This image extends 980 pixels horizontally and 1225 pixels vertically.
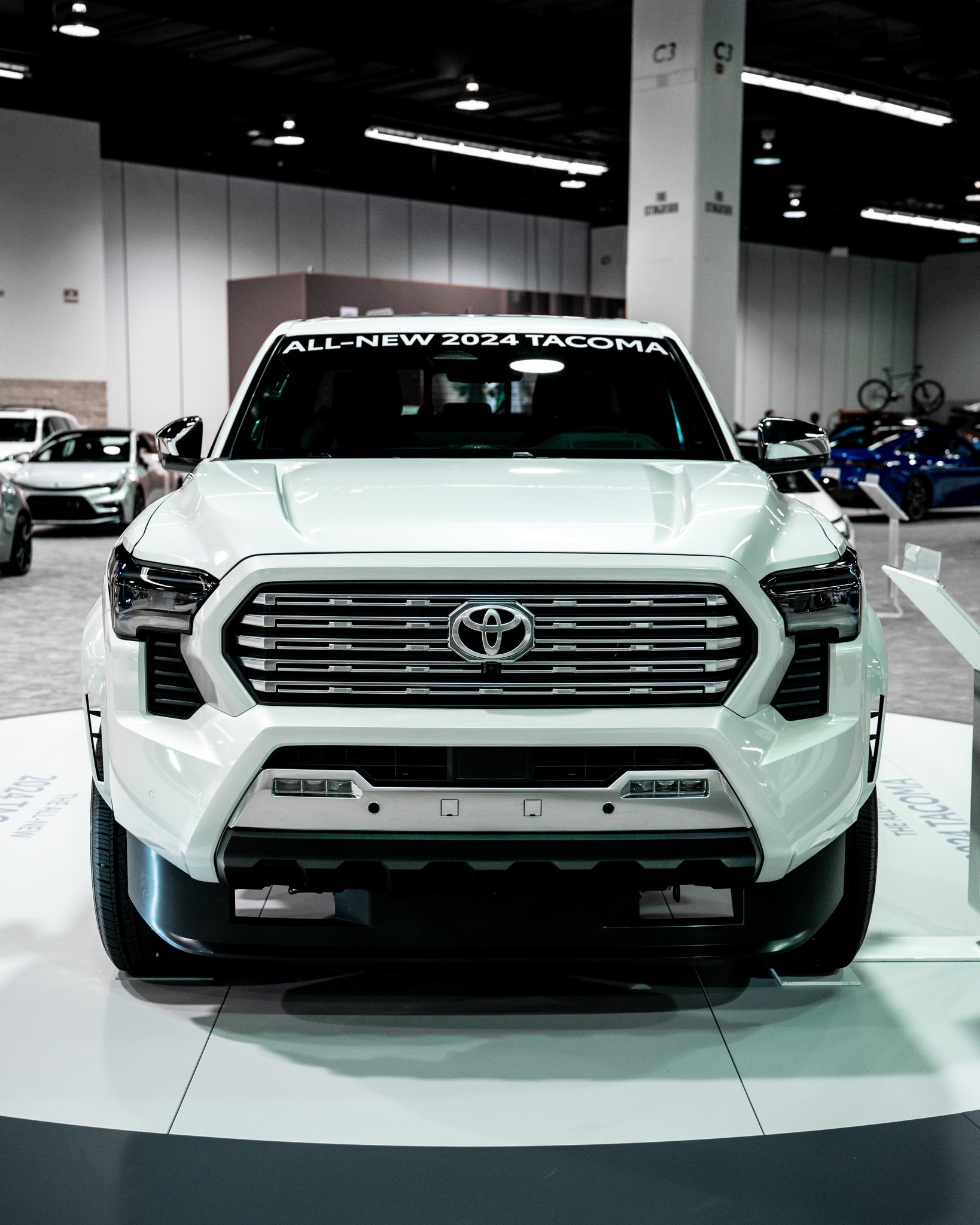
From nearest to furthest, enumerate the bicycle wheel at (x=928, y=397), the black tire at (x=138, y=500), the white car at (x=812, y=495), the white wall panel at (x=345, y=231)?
the white car at (x=812, y=495), the black tire at (x=138, y=500), the white wall panel at (x=345, y=231), the bicycle wheel at (x=928, y=397)

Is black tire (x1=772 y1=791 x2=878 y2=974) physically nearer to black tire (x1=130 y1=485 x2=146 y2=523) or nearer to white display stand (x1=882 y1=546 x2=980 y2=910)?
white display stand (x1=882 y1=546 x2=980 y2=910)

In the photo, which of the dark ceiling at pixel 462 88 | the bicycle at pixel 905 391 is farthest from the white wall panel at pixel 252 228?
the bicycle at pixel 905 391

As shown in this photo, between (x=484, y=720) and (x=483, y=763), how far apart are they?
0.08m

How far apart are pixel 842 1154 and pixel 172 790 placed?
1.40 m

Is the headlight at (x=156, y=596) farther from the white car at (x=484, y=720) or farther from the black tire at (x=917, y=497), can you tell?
the black tire at (x=917, y=497)

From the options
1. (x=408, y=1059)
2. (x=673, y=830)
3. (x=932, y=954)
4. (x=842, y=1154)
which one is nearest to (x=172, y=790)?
(x=408, y=1059)

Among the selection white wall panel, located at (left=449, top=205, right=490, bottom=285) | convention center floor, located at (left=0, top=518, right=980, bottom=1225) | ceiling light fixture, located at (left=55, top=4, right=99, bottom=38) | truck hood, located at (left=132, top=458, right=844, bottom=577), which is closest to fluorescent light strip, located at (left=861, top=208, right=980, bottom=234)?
white wall panel, located at (left=449, top=205, right=490, bottom=285)

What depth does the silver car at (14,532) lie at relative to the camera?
11.6 metres

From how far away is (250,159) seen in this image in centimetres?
2364

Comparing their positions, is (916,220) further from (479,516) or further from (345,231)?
(479,516)

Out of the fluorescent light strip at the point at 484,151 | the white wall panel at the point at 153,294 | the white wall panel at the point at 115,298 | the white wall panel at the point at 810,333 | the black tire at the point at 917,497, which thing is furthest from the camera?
the white wall panel at the point at 810,333

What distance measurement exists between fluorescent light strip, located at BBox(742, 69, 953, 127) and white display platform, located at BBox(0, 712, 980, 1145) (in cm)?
1306

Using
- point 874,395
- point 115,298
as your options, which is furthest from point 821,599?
point 874,395

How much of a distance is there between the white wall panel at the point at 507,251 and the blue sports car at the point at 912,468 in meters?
11.7
